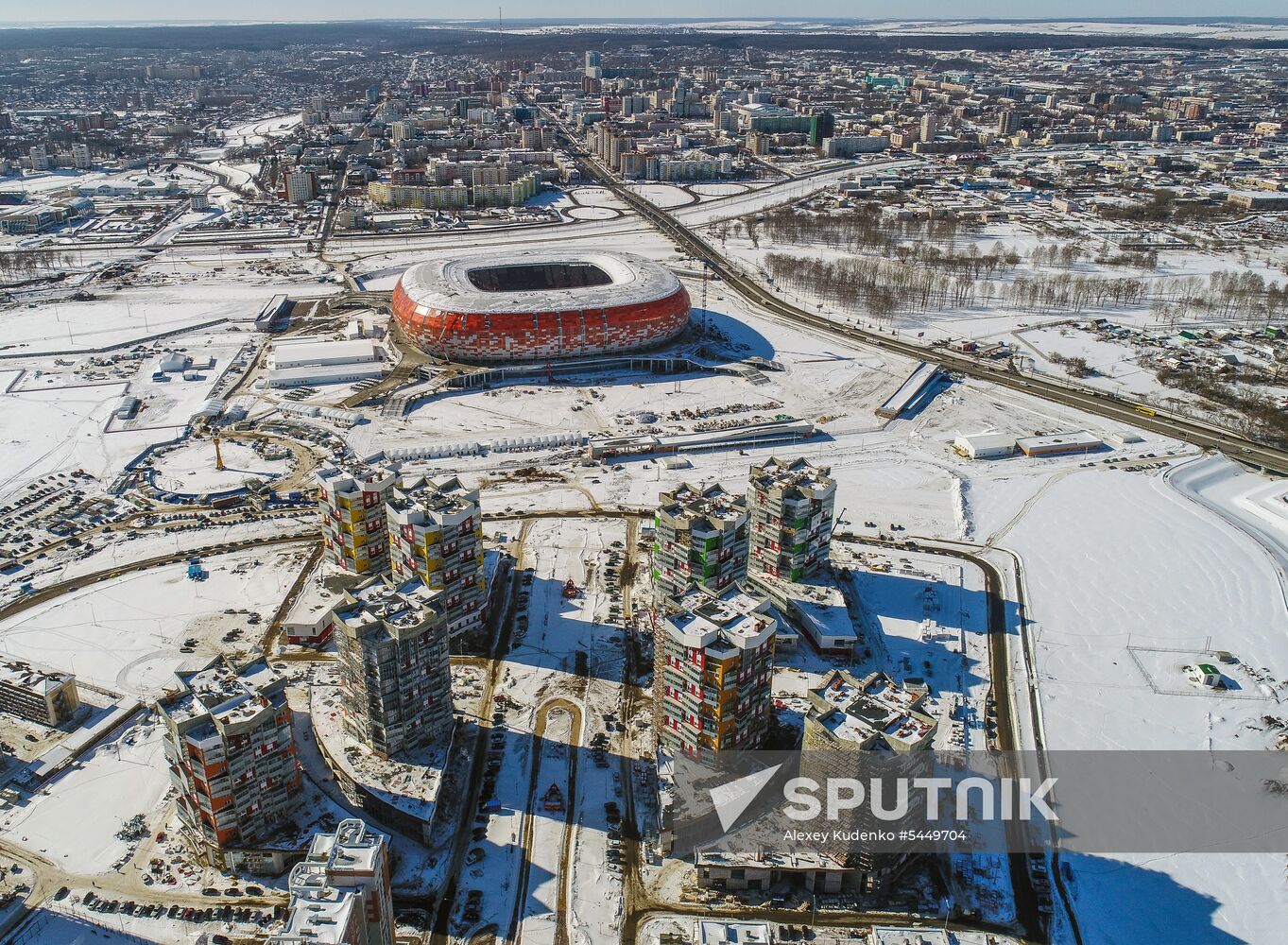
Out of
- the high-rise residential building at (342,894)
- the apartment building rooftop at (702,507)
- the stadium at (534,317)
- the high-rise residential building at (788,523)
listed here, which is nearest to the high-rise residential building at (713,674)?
the apartment building rooftop at (702,507)

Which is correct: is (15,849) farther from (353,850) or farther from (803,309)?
(803,309)

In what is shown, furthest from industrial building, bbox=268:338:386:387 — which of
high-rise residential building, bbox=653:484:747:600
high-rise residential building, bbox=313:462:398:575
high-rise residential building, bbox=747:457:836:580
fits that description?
high-rise residential building, bbox=747:457:836:580

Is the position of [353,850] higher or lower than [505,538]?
higher

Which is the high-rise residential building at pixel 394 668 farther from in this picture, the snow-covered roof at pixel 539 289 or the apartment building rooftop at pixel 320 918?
the snow-covered roof at pixel 539 289

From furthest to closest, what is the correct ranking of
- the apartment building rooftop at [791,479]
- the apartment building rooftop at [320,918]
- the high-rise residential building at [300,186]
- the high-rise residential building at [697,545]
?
the high-rise residential building at [300,186] < the apartment building rooftop at [791,479] < the high-rise residential building at [697,545] < the apartment building rooftop at [320,918]

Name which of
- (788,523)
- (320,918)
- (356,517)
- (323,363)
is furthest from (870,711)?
(323,363)

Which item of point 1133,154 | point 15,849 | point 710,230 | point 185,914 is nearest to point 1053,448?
point 185,914

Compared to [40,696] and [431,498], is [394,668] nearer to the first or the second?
[431,498]
